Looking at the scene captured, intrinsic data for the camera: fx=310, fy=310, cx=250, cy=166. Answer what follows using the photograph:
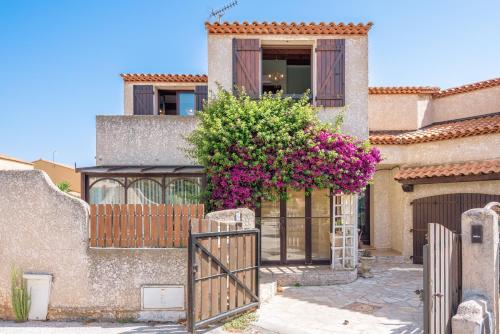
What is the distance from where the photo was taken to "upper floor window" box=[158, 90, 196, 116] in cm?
1641

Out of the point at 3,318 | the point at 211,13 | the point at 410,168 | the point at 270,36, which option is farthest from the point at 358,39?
the point at 3,318

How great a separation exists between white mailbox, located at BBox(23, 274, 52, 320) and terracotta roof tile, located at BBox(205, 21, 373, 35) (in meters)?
8.11

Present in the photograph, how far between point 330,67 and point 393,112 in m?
5.77

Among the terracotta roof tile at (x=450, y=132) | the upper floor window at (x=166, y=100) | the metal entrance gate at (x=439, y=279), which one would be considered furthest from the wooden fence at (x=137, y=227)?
the upper floor window at (x=166, y=100)

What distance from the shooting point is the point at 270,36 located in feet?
33.1

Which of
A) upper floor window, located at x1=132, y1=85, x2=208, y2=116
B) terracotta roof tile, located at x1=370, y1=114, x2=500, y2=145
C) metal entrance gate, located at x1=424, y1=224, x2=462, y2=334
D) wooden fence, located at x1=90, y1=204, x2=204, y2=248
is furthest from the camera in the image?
upper floor window, located at x1=132, y1=85, x2=208, y2=116

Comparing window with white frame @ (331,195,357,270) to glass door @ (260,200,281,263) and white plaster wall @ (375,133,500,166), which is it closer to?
glass door @ (260,200,281,263)

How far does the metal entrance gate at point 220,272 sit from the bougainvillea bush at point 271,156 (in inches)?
75.4

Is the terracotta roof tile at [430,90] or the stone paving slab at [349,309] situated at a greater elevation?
the terracotta roof tile at [430,90]

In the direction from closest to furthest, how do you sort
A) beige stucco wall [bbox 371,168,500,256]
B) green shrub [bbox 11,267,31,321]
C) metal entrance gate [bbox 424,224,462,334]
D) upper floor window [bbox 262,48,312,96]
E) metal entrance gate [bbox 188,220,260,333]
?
metal entrance gate [bbox 424,224,462,334]
metal entrance gate [bbox 188,220,260,333]
green shrub [bbox 11,267,31,321]
beige stucco wall [bbox 371,168,500,256]
upper floor window [bbox 262,48,312,96]

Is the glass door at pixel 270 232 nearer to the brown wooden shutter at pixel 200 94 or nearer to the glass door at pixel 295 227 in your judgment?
the glass door at pixel 295 227

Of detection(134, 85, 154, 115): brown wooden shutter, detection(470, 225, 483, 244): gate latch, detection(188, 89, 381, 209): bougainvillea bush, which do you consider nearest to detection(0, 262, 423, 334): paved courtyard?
detection(470, 225, 483, 244): gate latch

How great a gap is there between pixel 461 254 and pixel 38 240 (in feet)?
26.0

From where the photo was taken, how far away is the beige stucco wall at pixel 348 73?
1002 cm
